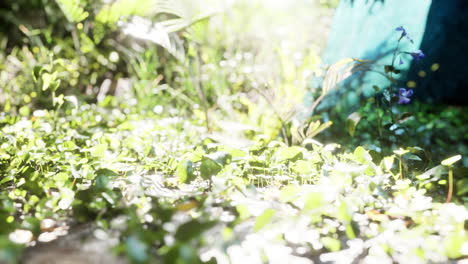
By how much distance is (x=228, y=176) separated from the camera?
138 cm

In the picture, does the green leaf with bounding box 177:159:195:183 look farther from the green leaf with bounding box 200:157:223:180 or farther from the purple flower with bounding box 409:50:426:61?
the purple flower with bounding box 409:50:426:61

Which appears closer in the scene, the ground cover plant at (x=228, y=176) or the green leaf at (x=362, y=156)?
the ground cover plant at (x=228, y=176)

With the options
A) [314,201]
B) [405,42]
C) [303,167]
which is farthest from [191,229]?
[405,42]

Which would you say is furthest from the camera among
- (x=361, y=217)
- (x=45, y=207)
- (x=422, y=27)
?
(x=422, y=27)

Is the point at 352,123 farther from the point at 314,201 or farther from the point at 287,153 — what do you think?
the point at 314,201

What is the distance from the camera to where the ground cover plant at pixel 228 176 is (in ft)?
3.14

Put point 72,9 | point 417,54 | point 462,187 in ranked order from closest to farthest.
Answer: point 462,187, point 417,54, point 72,9

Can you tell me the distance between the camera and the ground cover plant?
958mm

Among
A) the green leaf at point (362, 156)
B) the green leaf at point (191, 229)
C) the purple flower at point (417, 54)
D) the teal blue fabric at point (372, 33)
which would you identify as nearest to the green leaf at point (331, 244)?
the green leaf at point (191, 229)

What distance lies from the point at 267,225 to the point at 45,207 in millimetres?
718

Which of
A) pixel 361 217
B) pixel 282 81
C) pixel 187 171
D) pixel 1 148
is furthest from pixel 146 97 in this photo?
pixel 361 217

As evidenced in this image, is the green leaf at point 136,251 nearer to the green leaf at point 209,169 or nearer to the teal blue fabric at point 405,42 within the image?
the green leaf at point 209,169

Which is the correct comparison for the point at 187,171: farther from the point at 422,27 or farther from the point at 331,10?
the point at 331,10

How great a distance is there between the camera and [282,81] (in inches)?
134
